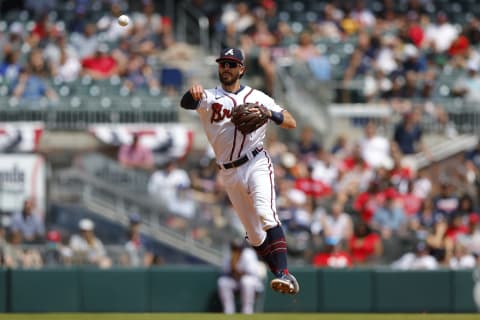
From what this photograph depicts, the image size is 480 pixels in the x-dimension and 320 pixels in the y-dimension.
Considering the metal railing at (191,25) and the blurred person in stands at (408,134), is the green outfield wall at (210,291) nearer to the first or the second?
the blurred person in stands at (408,134)

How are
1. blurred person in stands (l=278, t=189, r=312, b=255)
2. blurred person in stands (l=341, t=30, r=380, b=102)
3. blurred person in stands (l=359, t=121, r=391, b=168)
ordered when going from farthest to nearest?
1. blurred person in stands (l=341, t=30, r=380, b=102)
2. blurred person in stands (l=359, t=121, r=391, b=168)
3. blurred person in stands (l=278, t=189, r=312, b=255)

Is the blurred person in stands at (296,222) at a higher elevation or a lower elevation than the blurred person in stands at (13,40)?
lower

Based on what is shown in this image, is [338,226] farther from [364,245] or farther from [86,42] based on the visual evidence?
[86,42]

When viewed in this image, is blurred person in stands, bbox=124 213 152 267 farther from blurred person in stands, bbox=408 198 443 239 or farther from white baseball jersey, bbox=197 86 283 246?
white baseball jersey, bbox=197 86 283 246

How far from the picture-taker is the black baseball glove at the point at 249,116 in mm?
9977

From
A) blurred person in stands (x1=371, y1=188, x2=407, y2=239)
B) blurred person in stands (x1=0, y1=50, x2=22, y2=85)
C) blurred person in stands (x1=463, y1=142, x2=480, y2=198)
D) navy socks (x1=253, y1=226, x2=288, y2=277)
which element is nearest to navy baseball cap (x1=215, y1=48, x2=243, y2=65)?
navy socks (x1=253, y1=226, x2=288, y2=277)

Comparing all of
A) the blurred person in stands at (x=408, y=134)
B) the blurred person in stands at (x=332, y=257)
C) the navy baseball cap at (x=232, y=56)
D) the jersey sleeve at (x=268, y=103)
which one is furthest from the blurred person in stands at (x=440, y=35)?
the navy baseball cap at (x=232, y=56)

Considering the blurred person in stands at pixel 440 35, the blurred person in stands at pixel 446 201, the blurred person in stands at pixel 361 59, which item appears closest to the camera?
the blurred person in stands at pixel 446 201

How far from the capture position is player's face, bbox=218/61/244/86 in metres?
10.2

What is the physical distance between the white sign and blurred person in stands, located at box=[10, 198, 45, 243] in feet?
0.93

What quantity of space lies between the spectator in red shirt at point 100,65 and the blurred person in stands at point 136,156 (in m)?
2.28

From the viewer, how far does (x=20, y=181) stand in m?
16.4

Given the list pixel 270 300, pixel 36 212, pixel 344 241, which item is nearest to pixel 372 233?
pixel 344 241

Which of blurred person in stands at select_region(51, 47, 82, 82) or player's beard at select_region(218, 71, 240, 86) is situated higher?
blurred person in stands at select_region(51, 47, 82, 82)
